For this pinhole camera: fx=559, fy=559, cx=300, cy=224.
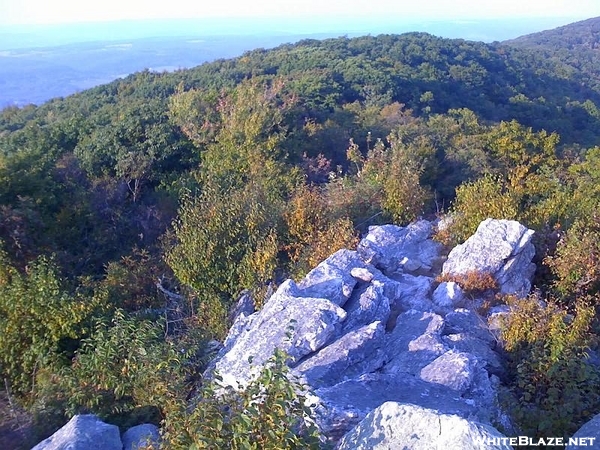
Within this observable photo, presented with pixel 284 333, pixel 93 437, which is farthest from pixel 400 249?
pixel 93 437

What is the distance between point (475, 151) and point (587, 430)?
35.8 feet

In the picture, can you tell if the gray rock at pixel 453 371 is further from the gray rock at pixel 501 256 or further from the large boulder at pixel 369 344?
the gray rock at pixel 501 256

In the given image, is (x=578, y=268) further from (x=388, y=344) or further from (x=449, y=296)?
(x=388, y=344)

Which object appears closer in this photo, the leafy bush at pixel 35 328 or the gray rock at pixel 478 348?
the gray rock at pixel 478 348

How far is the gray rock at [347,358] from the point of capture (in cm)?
631

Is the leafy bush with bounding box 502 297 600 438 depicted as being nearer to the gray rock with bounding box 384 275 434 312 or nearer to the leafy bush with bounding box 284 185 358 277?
the gray rock with bounding box 384 275 434 312

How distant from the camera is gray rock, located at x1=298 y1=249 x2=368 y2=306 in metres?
7.67

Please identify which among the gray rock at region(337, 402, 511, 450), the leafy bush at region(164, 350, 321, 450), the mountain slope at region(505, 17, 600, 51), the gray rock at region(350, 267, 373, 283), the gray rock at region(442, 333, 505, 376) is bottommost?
the gray rock at region(442, 333, 505, 376)

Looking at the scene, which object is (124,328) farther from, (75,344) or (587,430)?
(587,430)

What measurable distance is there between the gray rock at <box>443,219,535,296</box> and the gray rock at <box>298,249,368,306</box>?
5.12 feet

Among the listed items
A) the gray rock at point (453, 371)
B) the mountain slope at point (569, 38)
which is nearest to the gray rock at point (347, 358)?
the gray rock at point (453, 371)

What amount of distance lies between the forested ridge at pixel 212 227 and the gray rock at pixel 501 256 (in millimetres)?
418

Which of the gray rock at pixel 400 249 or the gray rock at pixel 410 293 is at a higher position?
the gray rock at pixel 400 249

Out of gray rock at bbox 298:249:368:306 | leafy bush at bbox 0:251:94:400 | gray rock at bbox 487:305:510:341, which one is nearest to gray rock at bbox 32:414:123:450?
leafy bush at bbox 0:251:94:400
